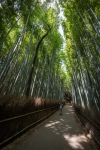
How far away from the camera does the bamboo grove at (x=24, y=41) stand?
6.91 metres

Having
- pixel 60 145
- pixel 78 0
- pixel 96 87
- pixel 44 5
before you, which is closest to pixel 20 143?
pixel 60 145

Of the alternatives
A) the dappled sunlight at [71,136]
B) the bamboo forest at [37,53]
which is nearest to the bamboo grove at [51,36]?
the bamboo forest at [37,53]

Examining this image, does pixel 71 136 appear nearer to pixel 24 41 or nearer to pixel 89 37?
pixel 89 37

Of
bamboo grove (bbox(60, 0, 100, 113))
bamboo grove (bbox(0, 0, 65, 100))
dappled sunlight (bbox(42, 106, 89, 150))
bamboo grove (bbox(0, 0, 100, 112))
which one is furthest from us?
bamboo grove (bbox(0, 0, 65, 100))

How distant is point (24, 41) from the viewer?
37.7 ft

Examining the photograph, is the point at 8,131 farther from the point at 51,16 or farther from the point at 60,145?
the point at 51,16

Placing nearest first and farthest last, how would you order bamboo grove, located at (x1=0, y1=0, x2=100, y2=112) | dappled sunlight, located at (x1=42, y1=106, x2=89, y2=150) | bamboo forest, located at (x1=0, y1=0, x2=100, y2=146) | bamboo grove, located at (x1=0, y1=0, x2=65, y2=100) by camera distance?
dappled sunlight, located at (x1=42, y1=106, x2=89, y2=150) < bamboo forest, located at (x1=0, y1=0, x2=100, y2=146) < bamboo grove, located at (x1=0, y1=0, x2=100, y2=112) < bamboo grove, located at (x1=0, y1=0, x2=65, y2=100)

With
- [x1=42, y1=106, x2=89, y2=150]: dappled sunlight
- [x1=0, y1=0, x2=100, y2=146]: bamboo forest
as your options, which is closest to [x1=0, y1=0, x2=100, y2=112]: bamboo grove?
[x1=0, y1=0, x2=100, y2=146]: bamboo forest

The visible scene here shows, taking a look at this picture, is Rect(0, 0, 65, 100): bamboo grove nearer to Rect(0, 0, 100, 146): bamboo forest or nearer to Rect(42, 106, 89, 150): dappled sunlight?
Rect(0, 0, 100, 146): bamboo forest

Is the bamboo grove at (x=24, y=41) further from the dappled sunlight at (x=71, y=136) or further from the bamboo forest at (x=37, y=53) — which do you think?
the dappled sunlight at (x=71, y=136)

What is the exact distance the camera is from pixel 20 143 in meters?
3.12

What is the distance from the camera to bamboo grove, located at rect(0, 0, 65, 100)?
691cm

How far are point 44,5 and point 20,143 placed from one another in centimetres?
1120

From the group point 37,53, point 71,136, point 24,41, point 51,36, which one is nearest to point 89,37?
point 37,53
